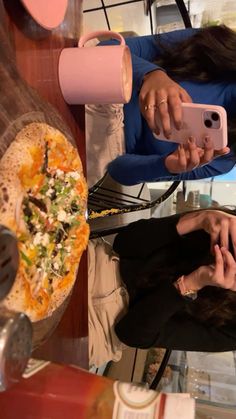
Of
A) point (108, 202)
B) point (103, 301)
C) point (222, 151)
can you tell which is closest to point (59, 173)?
point (222, 151)

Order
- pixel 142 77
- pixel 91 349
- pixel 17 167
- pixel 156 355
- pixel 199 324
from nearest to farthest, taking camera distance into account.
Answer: pixel 17 167
pixel 142 77
pixel 91 349
pixel 199 324
pixel 156 355

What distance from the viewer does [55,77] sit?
0.73 metres

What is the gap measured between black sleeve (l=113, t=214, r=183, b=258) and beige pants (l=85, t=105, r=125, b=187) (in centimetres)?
20

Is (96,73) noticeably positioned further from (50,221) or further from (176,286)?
(176,286)

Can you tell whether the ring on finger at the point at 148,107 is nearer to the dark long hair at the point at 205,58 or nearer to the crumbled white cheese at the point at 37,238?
the dark long hair at the point at 205,58

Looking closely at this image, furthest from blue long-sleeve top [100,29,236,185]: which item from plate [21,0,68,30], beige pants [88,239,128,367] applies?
plate [21,0,68,30]

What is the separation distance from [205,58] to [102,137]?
0.34 meters

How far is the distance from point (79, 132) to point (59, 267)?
38cm

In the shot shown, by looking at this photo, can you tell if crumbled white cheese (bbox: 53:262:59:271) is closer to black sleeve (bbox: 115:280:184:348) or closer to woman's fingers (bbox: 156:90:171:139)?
woman's fingers (bbox: 156:90:171:139)

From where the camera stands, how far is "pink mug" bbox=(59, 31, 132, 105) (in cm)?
70

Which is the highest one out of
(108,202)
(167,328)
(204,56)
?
(204,56)

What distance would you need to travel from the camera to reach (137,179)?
1.16 metres

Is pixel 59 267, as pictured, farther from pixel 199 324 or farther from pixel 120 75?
pixel 199 324

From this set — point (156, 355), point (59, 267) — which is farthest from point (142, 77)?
point (156, 355)
